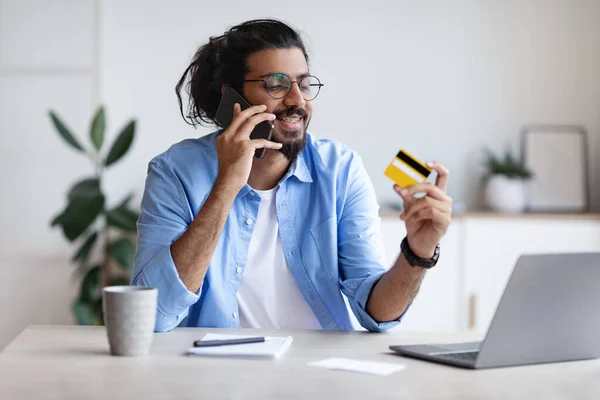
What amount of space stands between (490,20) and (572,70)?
54cm

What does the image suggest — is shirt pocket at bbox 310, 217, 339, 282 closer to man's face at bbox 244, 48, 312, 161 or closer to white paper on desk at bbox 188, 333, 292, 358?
man's face at bbox 244, 48, 312, 161

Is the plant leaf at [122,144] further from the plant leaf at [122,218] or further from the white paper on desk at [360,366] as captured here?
the white paper on desk at [360,366]

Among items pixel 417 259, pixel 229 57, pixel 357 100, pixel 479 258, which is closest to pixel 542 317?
pixel 417 259


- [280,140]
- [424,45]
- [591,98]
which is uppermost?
[424,45]

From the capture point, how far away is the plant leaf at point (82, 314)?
404 cm

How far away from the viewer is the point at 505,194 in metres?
4.30

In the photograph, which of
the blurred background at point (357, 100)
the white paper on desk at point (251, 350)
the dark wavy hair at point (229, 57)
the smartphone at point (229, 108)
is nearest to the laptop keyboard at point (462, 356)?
the white paper on desk at point (251, 350)

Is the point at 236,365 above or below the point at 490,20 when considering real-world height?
below

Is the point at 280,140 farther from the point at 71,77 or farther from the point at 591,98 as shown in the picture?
the point at 591,98

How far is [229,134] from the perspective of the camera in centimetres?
195

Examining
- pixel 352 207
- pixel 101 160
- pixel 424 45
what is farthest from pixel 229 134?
pixel 424 45

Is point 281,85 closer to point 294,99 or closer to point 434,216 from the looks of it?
point 294,99

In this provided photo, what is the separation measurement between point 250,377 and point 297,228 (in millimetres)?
834

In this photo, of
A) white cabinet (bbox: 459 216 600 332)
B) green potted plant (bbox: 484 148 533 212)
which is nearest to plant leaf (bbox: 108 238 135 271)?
white cabinet (bbox: 459 216 600 332)
